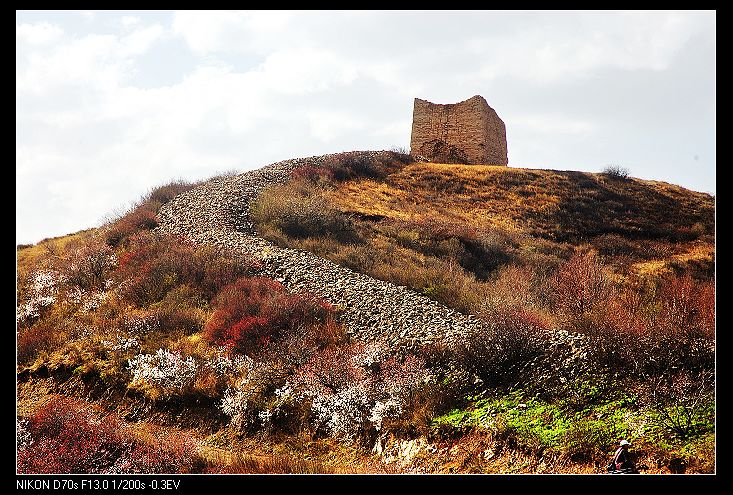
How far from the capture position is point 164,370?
11602mm

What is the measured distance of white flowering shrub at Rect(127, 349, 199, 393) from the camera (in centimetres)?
1135

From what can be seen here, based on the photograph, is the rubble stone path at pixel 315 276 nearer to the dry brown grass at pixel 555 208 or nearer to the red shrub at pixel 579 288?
the red shrub at pixel 579 288

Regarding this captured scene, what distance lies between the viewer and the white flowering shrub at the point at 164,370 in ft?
37.2

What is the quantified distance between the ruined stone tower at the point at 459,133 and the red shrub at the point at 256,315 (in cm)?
2168

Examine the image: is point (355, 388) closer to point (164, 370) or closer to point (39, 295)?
point (164, 370)

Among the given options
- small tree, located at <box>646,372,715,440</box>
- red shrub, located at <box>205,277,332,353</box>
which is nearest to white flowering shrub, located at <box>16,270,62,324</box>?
red shrub, located at <box>205,277,332,353</box>

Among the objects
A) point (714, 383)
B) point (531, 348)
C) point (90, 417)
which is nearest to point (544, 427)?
point (531, 348)

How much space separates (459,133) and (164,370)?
26173mm

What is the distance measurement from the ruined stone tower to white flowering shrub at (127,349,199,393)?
985 inches

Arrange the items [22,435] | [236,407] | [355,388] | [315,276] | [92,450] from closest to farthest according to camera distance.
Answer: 1. [92,450]
2. [22,435]
3. [355,388]
4. [236,407]
5. [315,276]

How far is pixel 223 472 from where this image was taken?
845cm

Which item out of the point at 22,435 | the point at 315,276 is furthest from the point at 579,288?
the point at 22,435

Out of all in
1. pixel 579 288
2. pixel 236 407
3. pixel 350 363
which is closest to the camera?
pixel 236 407

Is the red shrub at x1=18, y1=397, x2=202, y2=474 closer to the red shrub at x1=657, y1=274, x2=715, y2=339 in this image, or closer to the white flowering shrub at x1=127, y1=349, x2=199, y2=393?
the white flowering shrub at x1=127, y1=349, x2=199, y2=393
